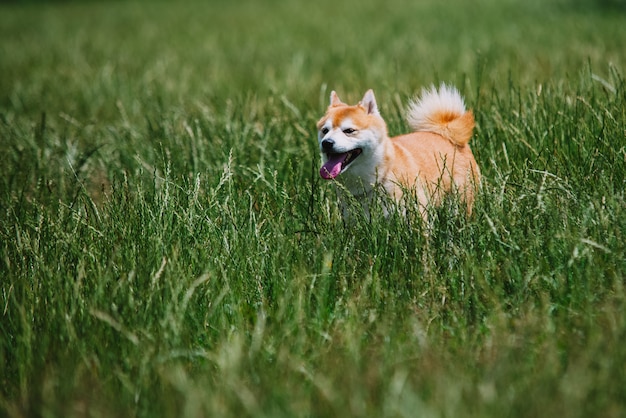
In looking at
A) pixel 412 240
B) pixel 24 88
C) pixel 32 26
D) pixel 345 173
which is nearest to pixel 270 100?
pixel 345 173

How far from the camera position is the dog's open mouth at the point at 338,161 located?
3922 millimetres

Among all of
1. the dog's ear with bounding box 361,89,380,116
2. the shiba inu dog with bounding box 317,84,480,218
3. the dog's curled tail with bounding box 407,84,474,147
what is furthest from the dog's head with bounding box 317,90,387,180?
the dog's curled tail with bounding box 407,84,474,147

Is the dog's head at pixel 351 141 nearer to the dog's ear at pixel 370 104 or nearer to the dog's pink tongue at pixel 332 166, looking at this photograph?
the dog's pink tongue at pixel 332 166

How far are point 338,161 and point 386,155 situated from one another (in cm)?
26

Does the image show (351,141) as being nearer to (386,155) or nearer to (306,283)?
(386,155)

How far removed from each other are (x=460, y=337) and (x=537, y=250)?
2.09ft

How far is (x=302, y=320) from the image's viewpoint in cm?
284

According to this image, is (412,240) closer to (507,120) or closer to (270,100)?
(507,120)

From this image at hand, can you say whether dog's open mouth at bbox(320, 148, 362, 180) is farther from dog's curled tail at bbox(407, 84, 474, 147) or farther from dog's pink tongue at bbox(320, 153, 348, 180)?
dog's curled tail at bbox(407, 84, 474, 147)

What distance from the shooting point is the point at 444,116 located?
452 cm

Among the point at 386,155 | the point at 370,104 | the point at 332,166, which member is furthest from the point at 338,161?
the point at 370,104

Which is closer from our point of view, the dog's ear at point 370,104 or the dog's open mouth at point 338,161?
the dog's open mouth at point 338,161

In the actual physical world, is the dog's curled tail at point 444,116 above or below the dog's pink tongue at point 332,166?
above

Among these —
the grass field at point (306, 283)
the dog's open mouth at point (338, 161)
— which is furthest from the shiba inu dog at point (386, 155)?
the grass field at point (306, 283)
